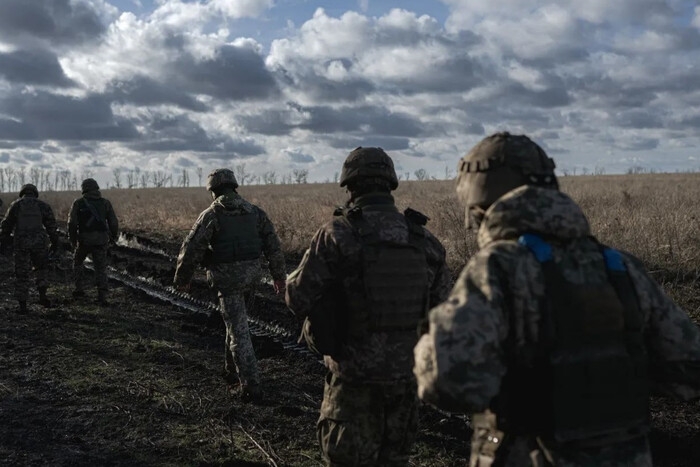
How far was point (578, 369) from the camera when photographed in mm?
2186

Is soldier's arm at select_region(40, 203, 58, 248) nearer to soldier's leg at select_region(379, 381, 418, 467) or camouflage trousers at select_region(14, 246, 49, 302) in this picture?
camouflage trousers at select_region(14, 246, 49, 302)

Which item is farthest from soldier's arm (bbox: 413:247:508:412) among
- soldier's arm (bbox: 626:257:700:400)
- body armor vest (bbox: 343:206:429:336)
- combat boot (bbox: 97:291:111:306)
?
combat boot (bbox: 97:291:111:306)

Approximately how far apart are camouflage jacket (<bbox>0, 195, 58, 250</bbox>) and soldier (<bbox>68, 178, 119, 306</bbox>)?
32 centimetres

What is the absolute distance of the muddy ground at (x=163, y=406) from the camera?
5.13 m

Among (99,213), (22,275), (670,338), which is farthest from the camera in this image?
(99,213)

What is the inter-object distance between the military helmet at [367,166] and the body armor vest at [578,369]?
171cm

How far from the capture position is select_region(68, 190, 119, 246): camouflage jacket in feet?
36.9

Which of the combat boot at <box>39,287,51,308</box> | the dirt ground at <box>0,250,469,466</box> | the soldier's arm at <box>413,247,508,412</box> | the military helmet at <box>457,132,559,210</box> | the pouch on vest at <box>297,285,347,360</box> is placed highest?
the military helmet at <box>457,132,559,210</box>

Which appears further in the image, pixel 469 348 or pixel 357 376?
pixel 357 376

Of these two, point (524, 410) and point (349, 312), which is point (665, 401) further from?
point (524, 410)

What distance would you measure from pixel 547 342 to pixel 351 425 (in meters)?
1.65

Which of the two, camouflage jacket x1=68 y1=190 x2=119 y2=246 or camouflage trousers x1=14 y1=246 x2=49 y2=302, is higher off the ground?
camouflage jacket x1=68 y1=190 x2=119 y2=246

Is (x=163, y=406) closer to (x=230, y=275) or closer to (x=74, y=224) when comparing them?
(x=230, y=275)

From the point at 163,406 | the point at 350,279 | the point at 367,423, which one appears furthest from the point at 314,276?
the point at 163,406
